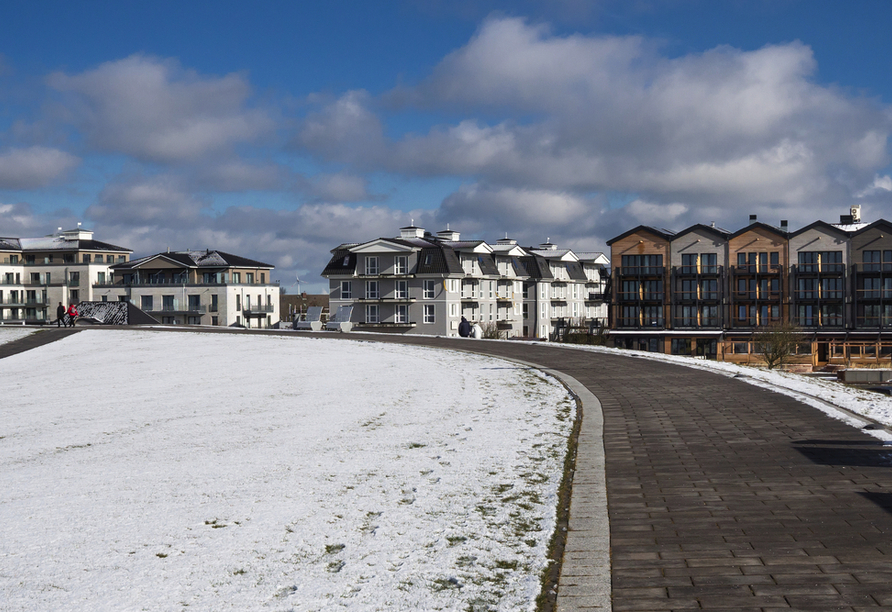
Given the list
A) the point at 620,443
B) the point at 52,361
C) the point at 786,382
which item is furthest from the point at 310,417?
the point at 52,361

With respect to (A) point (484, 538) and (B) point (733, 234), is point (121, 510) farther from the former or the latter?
(B) point (733, 234)

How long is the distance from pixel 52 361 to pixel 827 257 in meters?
56.1

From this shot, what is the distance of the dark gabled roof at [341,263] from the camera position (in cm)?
7812

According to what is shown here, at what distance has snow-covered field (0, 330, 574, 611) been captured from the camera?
17.3 feet

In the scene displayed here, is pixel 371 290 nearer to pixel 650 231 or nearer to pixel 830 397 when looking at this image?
pixel 650 231

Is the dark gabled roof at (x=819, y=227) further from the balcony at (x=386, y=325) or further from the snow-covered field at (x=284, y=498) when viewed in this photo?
the snow-covered field at (x=284, y=498)

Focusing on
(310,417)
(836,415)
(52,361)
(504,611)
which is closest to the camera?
(504,611)

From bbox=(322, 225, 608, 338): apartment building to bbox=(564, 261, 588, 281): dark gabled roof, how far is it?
27.0ft

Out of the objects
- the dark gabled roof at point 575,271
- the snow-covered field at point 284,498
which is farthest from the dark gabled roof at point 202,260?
the snow-covered field at point 284,498

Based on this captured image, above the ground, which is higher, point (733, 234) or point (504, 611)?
point (733, 234)

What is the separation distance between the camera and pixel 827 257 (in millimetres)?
63312

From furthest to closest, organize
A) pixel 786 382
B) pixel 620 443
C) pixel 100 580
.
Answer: pixel 786 382, pixel 620 443, pixel 100 580

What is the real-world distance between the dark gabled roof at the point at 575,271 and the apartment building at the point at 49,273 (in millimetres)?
56529

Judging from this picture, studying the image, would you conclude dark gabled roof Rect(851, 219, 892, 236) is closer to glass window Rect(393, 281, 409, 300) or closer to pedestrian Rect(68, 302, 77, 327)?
glass window Rect(393, 281, 409, 300)
